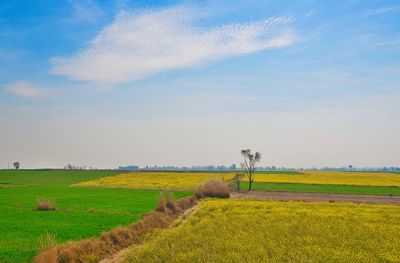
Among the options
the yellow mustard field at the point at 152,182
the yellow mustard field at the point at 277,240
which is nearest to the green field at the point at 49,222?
the yellow mustard field at the point at 277,240

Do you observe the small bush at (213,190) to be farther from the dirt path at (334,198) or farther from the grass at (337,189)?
the grass at (337,189)

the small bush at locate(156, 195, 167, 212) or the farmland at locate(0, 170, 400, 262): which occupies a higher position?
the small bush at locate(156, 195, 167, 212)

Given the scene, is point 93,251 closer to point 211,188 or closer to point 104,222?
point 104,222

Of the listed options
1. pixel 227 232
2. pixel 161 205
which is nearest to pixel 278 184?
pixel 161 205

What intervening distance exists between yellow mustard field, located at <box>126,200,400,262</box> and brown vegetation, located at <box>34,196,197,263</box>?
1.29 metres

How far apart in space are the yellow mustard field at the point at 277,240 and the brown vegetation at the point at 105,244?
4.23 ft

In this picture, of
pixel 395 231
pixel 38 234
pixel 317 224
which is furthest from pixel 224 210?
pixel 38 234

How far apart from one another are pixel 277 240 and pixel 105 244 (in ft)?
29.9

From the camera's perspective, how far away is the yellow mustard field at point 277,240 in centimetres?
1712

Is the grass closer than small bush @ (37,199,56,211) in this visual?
No

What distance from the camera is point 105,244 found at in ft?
66.2

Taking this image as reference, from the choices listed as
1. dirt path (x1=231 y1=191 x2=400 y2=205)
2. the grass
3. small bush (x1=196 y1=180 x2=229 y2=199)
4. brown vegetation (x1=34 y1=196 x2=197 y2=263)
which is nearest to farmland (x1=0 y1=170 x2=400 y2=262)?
brown vegetation (x1=34 y1=196 x2=197 y2=263)

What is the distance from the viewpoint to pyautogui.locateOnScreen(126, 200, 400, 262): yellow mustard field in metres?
17.1

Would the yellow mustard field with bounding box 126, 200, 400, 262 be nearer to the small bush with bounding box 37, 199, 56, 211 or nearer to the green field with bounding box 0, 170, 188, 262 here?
the green field with bounding box 0, 170, 188, 262
